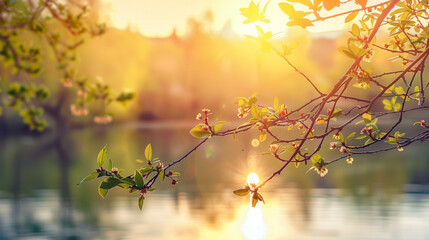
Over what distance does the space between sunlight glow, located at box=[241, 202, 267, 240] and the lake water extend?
4cm

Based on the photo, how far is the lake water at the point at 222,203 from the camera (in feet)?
60.9

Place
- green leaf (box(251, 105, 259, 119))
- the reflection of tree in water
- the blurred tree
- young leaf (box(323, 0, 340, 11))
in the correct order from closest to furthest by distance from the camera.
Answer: young leaf (box(323, 0, 340, 11))
green leaf (box(251, 105, 259, 119))
the blurred tree
the reflection of tree in water

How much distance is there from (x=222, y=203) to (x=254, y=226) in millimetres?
3565

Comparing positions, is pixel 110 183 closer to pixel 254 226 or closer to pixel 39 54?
pixel 39 54

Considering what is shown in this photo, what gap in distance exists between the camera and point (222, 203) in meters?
23.4

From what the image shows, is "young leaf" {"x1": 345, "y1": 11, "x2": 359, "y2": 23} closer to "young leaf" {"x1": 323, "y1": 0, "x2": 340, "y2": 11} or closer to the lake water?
"young leaf" {"x1": 323, "y1": 0, "x2": 340, "y2": 11}

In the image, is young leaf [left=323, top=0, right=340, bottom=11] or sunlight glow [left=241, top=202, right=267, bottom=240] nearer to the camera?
young leaf [left=323, top=0, right=340, bottom=11]

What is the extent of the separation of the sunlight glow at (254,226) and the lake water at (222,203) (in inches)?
1.6

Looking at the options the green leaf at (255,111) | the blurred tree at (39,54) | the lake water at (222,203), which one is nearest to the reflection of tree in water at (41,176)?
the lake water at (222,203)

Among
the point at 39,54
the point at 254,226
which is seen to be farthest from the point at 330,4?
the point at 254,226

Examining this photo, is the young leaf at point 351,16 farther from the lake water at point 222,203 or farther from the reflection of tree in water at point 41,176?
the reflection of tree in water at point 41,176

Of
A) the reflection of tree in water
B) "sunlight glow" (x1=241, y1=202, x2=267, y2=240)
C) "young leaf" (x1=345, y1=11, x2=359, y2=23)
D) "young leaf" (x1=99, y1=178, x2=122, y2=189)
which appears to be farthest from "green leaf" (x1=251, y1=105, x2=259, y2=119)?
the reflection of tree in water

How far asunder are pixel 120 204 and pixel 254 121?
2077cm

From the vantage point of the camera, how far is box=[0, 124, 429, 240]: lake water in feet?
60.9
